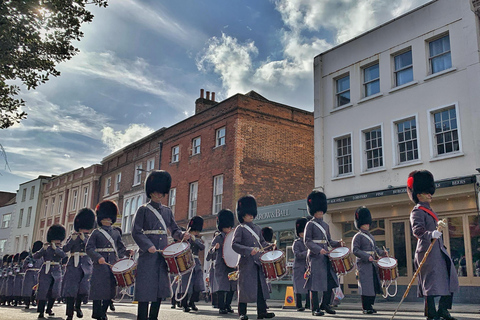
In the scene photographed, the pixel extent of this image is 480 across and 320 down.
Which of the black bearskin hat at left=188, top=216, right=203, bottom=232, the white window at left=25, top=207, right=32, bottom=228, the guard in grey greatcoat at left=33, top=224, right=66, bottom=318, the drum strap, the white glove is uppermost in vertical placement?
the white window at left=25, top=207, right=32, bottom=228

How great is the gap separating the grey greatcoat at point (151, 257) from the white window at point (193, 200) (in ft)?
65.0

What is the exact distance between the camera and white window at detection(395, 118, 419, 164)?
650 inches

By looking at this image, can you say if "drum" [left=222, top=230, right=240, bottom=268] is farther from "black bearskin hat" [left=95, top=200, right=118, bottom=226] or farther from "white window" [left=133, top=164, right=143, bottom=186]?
"white window" [left=133, top=164, right=143, bottom=186]

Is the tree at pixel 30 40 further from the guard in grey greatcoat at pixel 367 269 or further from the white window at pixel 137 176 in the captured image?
the white window at pixel 137 176

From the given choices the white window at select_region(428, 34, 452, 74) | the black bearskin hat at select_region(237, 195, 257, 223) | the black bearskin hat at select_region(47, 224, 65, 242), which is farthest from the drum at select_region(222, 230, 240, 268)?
the white window at select_region(428, 34, 452, 74)

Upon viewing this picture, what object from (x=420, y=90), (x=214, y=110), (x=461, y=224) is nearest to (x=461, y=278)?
(x=461, y=224)

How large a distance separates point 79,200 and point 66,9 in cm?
3500

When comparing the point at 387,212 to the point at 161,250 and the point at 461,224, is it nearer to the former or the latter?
the point at 461,224

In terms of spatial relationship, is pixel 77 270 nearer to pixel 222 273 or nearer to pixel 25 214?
pixel 222 273

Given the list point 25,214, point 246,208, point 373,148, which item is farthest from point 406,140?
point 25,214

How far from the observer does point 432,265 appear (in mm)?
6660

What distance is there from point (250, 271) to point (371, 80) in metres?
12.5

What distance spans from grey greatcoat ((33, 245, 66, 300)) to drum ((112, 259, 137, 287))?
362cm

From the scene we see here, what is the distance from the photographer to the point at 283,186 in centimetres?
2572
